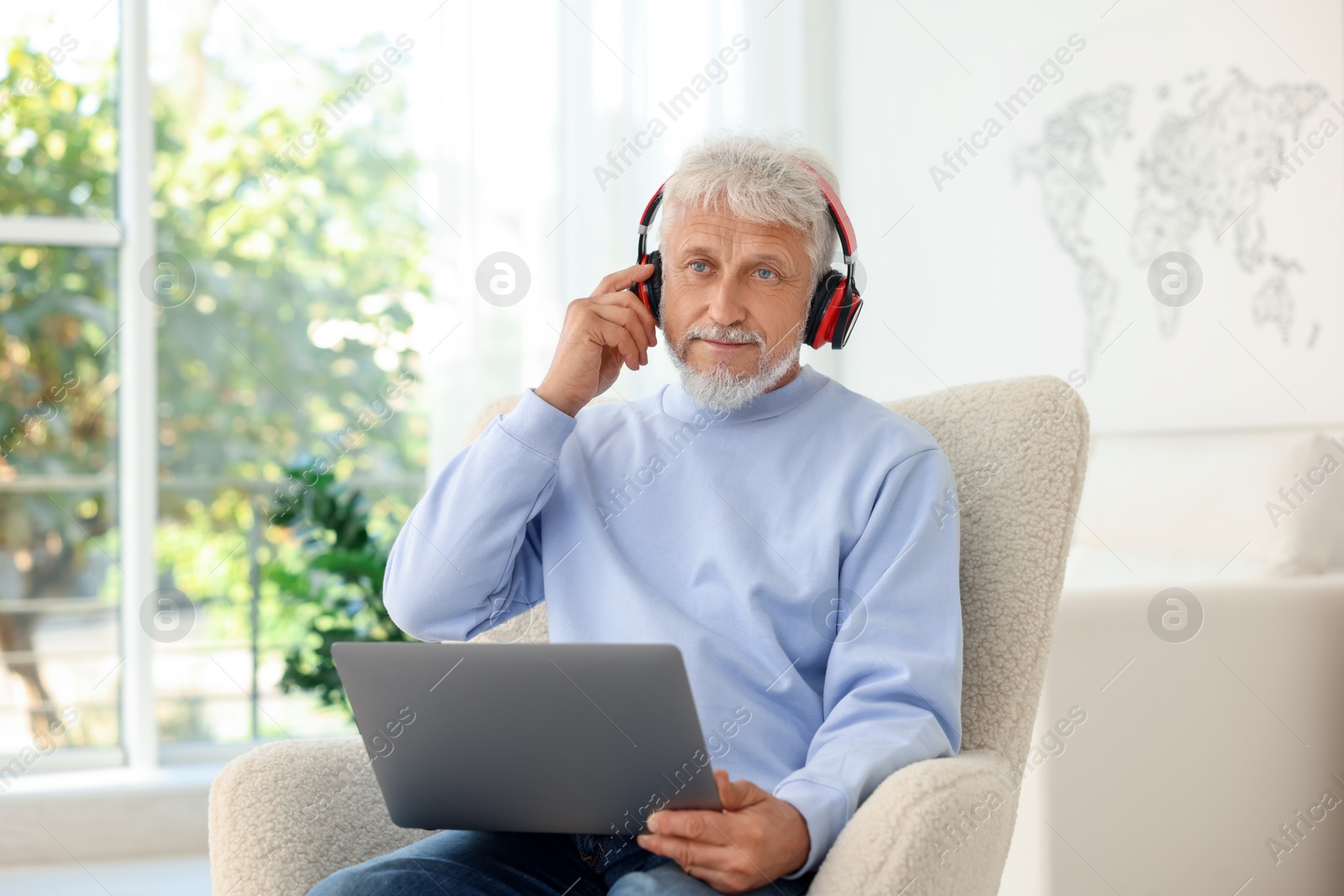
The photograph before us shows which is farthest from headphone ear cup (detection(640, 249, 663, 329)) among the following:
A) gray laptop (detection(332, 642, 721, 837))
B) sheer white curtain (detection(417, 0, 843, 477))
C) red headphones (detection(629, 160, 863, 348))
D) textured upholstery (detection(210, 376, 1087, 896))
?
sheer white curtain (detection(417, 0, 843, 477))

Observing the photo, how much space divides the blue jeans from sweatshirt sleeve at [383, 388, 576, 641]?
27cm

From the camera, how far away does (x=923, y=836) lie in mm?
922

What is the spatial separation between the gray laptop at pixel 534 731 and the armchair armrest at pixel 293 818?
0.15 m

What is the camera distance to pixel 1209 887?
1.79 metres

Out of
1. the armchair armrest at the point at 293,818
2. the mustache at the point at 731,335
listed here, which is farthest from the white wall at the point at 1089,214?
the armchair armrest at the point at 293,818

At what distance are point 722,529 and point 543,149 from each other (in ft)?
6.29

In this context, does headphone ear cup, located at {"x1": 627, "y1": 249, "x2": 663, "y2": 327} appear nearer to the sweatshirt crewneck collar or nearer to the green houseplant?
the sweatshirt crewneck collar

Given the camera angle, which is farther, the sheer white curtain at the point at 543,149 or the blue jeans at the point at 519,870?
the sheer white curtain at the point at 543,149

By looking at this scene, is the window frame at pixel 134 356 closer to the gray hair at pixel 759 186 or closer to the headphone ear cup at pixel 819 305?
the gray hair at pixel 759 186

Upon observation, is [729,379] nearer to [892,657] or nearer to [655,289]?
[655,289]

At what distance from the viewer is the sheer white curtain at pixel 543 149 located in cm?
286

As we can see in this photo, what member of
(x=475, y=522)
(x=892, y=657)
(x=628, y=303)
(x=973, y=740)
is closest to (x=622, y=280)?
(x=628, y=303)

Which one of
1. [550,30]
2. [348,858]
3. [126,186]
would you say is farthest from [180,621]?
[348,858]

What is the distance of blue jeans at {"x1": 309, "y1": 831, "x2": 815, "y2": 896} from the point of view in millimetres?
1021
